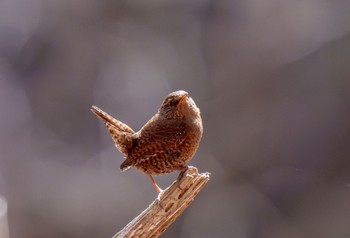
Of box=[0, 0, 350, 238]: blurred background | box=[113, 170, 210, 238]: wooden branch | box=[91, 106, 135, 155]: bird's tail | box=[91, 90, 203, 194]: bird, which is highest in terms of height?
box=[0, 0, 350, 238]: blurred background

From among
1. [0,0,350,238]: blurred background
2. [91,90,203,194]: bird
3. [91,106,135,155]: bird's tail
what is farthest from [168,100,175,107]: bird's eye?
[0,0,350,238]: blurred background

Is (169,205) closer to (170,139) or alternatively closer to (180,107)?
(170,139)

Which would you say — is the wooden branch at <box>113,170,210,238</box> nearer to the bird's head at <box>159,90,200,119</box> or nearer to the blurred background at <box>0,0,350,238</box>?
the bird's head at <box>159,90,200,119</box>

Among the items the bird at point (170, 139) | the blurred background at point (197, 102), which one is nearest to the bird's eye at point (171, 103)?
the bird at point (170, 139)

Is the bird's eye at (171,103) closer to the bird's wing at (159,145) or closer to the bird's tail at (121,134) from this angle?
the bird's wing at (159,145)

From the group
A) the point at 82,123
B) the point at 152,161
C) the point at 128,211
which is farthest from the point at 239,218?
the point at 152,161

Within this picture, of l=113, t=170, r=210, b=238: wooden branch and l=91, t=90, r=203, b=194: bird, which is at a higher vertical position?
l=91, t=90, r=203, b=194: bird

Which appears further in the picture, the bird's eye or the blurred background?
the blurred background

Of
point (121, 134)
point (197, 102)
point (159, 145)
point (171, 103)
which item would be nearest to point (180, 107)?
→ point (171, 103)

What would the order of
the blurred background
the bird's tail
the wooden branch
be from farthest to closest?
the blurred background < the bird's tail < the wooden branch
